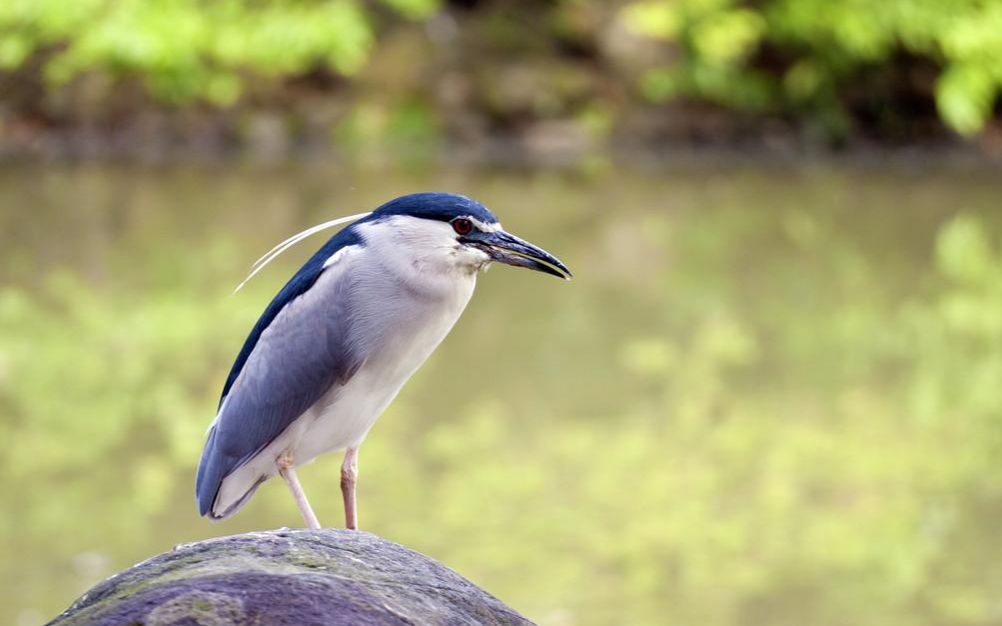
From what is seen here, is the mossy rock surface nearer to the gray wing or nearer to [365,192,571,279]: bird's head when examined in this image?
the gray wing

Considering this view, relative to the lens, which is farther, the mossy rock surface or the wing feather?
the wing feather

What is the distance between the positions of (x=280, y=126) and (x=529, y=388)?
29.5ft

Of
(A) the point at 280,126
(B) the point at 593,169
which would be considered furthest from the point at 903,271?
(A) the point at 280,126

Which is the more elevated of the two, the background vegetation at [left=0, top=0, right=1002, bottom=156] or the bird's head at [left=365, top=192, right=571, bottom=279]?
the background vegetation at [left=0, top=0, right=1002, bottom=156]

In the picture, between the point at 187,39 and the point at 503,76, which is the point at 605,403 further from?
the point at 187,39

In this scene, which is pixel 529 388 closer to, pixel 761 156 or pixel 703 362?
pixel 703 362

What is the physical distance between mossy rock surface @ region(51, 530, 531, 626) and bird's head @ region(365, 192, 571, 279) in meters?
0.70

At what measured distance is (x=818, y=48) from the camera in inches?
676

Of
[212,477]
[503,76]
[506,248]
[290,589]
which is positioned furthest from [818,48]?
[290,589]

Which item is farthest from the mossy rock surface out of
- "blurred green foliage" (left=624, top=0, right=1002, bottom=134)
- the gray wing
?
"blurred green foliage" (left=624, top=0, right=1002, bottom=134)

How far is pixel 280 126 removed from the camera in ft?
55.8

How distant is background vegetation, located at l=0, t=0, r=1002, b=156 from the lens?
16.6 meters

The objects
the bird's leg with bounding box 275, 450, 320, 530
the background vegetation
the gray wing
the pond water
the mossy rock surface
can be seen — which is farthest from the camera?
the background vegetation

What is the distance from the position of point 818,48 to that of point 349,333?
14917 millimetres
